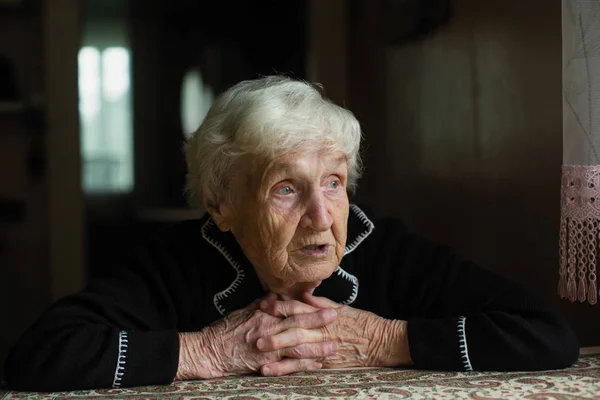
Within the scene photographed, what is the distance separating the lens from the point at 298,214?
182cm

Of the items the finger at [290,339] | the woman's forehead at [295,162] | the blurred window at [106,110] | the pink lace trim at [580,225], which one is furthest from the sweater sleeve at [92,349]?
the blurred window at [106,110]

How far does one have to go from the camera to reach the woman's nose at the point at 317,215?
1.80 meters

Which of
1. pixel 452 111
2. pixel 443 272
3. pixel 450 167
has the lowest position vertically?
pixel 443 272

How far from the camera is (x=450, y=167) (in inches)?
120

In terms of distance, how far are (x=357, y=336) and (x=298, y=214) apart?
322 millimetres

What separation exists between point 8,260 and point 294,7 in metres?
1.47

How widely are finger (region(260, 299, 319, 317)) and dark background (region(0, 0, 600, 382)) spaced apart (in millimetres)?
1243

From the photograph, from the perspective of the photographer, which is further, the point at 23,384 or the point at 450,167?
the point at 450,167

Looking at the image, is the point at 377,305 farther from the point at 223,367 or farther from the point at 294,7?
the point at 294,7

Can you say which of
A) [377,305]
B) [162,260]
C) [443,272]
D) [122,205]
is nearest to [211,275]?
[162,260]

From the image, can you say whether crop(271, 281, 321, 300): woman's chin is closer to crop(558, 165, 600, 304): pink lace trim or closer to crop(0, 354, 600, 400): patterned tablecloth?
crop(0, 354, 600, 400): patterned tablecloth

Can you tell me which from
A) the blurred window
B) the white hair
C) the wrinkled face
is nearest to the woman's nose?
the wrinkled face

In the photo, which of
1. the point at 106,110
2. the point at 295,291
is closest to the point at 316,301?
the point at 295,291

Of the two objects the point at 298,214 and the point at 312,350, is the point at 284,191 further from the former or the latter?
the point at 312,350
